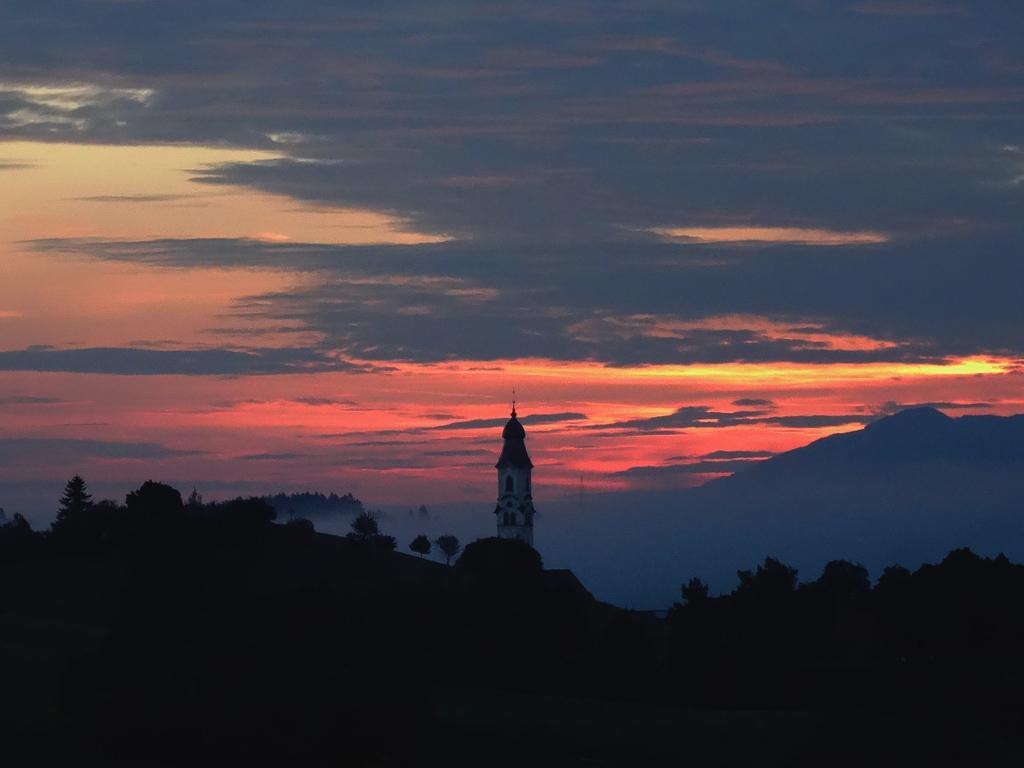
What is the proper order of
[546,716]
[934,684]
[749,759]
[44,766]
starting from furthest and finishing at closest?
[934,684]
[546,716]
[749,759]
[44,766]

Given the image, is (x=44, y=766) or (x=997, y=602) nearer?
(x=44, y=766)

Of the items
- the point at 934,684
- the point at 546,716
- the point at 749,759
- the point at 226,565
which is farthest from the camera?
the point at 226,565

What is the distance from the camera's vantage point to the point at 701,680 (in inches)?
5527

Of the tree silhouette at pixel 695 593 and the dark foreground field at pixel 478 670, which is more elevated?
the tree silhouette at pixel 695 593

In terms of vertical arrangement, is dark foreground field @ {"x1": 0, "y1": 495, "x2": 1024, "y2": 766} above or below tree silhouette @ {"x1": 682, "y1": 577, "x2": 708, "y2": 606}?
below

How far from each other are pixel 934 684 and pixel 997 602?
464 inches

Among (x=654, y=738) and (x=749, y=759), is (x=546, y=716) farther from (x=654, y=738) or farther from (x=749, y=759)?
(x=749, y=759)

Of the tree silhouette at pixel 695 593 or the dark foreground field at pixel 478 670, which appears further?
the tree silhouette at pixel 695 593

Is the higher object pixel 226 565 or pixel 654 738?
pixel 226 565

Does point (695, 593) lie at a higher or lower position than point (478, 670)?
higher

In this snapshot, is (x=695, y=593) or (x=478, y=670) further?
(x=695, y=593)

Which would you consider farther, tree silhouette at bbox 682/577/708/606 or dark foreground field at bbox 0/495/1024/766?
tree silhouette at bbox 682/577/708/606

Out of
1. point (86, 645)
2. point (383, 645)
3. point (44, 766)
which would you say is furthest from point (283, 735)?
point (86, 645)

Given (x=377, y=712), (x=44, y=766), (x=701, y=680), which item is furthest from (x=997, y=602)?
(x=44, y=766)
